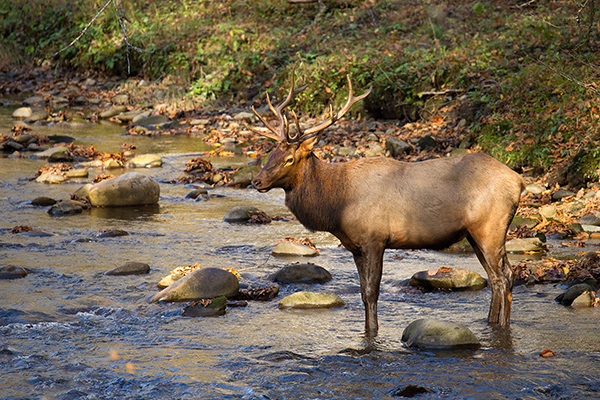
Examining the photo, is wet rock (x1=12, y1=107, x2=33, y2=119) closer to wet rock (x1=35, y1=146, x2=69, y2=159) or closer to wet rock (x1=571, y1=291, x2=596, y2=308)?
wet rock (x1=35, y1=146, x2=69, y2=159)

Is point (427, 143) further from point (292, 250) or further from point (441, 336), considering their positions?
point (441, 336)

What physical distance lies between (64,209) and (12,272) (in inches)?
151

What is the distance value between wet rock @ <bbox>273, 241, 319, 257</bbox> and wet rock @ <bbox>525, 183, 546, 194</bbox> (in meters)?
4.76

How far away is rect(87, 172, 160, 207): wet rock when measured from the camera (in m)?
12.8

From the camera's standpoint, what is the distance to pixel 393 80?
18438 millimetres

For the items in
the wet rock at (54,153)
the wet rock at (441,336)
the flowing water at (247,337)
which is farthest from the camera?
the wet rock at (54,153)

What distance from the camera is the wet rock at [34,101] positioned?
82.7ft

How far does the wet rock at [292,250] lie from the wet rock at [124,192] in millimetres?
4099

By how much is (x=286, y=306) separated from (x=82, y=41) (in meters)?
24.0

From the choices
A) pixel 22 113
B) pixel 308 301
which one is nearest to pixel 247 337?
pixel 308 301

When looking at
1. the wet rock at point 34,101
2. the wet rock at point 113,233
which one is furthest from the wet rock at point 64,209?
the wet rock at point 34,101

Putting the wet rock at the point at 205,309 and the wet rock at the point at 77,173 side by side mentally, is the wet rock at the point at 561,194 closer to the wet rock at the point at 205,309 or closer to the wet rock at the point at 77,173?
the wet rock at the point at 205,309

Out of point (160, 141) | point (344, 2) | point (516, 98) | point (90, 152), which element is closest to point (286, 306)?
point (516, 98)

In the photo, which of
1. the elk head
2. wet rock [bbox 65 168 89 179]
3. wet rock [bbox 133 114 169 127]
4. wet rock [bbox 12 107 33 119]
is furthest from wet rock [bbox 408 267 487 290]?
wet rock [bbox 12 107 33 119]
